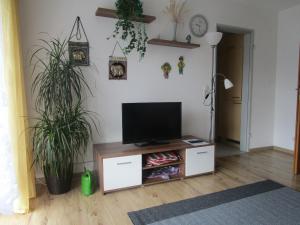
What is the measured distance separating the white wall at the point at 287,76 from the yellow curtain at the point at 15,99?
414 centimetres

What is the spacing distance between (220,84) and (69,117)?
3473 millimetres

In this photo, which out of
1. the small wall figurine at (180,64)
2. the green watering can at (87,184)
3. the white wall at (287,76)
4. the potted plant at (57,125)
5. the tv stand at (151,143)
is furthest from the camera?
the white wall at (287,76)

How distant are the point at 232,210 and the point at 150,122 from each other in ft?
4.39

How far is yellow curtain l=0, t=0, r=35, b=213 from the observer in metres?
2.04

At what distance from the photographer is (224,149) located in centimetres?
441

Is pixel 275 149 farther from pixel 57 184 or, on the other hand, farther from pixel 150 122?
pixel 57 184

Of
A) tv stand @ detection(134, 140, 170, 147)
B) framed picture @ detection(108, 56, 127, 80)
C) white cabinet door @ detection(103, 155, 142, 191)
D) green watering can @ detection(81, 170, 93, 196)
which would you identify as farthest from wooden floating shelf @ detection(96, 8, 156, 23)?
green watering can @ detection(81, 170, 93, 196)

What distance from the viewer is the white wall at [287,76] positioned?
3926 millimetres

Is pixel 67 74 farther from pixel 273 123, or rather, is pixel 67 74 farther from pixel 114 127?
pixel 273 123

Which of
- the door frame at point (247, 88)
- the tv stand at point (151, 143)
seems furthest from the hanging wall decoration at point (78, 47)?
the door frame at point (247, 88)

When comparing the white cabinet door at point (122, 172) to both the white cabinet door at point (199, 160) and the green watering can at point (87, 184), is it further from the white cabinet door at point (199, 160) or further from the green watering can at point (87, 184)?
the white cabinet door at point (199, 160)

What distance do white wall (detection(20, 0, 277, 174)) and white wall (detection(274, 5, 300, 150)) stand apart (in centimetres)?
12

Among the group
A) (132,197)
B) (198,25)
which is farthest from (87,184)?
(198,25)

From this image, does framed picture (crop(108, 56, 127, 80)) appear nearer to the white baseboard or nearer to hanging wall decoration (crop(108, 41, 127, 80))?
hanging wall decoration (crop(108, 41, 127, 80))
